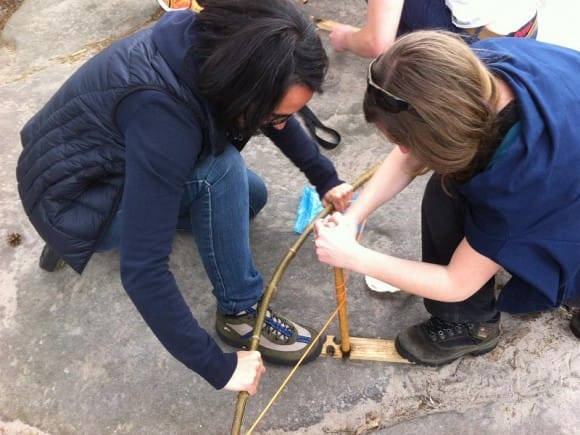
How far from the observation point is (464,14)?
5.29 ft

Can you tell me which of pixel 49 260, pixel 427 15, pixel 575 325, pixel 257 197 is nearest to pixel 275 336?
pixel 257 197

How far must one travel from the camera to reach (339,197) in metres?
1.58

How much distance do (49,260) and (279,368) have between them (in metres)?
0.83

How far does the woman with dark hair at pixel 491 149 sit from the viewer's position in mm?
930

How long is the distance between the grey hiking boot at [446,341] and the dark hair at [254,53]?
857 millimetres

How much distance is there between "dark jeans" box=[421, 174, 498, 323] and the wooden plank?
0.17 meters

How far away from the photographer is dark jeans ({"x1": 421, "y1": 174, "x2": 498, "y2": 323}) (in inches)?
52.9

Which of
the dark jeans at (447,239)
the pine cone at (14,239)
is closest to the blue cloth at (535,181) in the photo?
the dark jeans at (447,239)

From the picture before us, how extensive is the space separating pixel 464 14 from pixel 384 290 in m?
0.88

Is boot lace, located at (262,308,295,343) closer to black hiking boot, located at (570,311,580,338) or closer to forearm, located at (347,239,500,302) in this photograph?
forearm, located at (347,239,500,302)

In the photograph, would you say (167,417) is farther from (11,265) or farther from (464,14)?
(464,14)

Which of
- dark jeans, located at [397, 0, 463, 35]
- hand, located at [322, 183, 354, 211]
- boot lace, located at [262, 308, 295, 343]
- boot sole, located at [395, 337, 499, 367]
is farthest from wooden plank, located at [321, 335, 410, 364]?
dark jeans, located at [397, 0, 463, 35]

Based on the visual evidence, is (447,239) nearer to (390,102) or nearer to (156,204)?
(390,102)

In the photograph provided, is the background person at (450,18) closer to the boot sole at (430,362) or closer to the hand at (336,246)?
the hand at (336,246)
